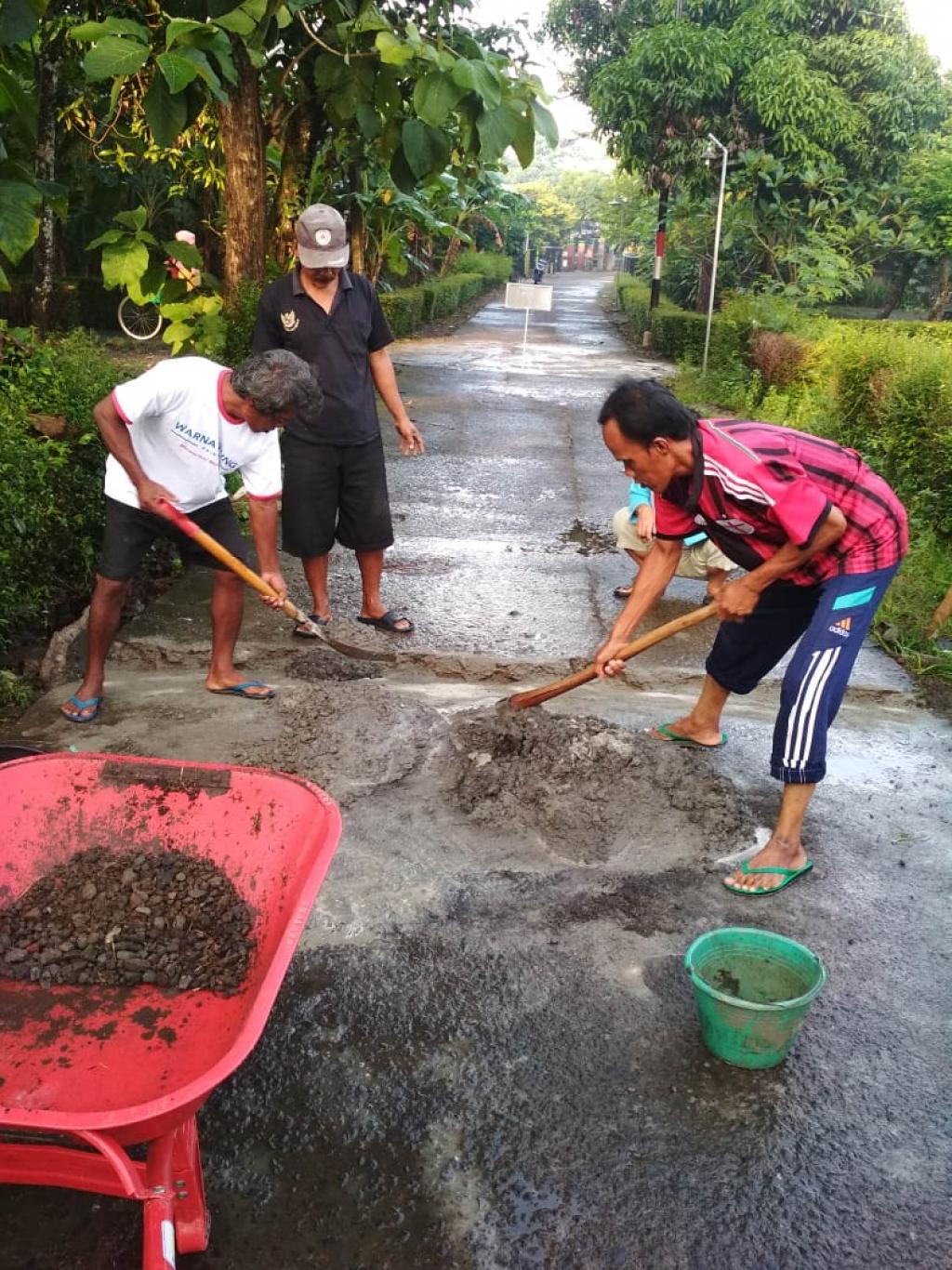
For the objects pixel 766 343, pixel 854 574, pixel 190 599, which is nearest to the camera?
pixel 854 574

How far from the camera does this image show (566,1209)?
2082 mm

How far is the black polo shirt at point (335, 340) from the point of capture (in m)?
4.34

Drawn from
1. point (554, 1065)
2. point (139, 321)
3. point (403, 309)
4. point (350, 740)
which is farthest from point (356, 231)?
point (554, 1065)

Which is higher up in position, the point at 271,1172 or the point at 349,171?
the point at 349,171

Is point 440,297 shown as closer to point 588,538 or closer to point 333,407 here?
point 588,538

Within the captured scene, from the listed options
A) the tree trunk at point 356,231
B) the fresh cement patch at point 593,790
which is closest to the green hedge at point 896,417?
the fresh cement patch at point 593,790

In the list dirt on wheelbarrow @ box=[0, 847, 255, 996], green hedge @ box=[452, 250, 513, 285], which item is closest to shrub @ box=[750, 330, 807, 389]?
dirt on wheelbarrow @ box=[0, 847, 255, 996]

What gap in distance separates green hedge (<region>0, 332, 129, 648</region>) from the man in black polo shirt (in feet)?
3.34

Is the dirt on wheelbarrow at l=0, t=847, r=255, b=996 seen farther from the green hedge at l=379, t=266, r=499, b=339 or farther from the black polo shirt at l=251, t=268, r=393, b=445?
the green hedge at l=379, t=266, r=499, b=339

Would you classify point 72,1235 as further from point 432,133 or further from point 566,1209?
Answer: point 432,133

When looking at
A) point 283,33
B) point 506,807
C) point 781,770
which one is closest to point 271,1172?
point 506,807

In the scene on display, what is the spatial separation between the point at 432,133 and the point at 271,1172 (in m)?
3.46

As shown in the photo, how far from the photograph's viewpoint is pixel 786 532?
2.91 meters

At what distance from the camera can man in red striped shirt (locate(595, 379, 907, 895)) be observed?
2795 millimetres
